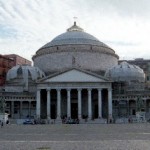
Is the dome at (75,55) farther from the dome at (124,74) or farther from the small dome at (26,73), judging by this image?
the dome at (124,74)

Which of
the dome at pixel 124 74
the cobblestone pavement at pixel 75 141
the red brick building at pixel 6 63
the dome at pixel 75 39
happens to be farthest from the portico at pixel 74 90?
the cobblestone pavement at pixel 75 141

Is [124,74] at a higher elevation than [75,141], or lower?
higher

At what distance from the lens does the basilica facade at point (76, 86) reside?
92.9 m

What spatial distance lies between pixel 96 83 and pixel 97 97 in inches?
226

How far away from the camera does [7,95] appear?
97062 millimetres

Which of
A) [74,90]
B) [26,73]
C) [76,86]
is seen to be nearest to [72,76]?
[76,86]

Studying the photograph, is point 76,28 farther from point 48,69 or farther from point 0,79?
point 0,79

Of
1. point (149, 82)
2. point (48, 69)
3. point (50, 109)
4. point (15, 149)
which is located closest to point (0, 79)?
point (48, 69)

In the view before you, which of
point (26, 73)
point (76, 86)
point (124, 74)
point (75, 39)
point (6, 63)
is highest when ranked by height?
point (75, 39)

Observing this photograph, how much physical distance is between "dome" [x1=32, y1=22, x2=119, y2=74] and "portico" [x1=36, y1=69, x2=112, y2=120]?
11390mm

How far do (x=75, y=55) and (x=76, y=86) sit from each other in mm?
15938

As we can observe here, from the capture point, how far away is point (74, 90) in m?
96.5

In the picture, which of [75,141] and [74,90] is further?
[74,90]

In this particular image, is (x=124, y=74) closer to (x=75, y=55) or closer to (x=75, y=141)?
(x=75, y=55)
